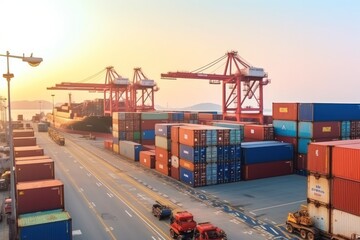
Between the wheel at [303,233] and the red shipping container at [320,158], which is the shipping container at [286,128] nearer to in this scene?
the red shipping container at [320,158]

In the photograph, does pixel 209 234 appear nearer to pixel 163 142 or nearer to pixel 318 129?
pixel 163 142

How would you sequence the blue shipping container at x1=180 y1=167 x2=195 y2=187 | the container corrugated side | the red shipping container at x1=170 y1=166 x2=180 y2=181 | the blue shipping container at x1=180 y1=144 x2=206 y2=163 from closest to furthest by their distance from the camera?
the container corrugated side → the blue shipping container at x1=180 y1=144 x2=206 y2=163 → the blue shipping container at x1=180 y1=167 x2=195 y2=187 → the red shipping container at x1=170 y1=166 x2=180 y2=181

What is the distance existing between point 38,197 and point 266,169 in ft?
107

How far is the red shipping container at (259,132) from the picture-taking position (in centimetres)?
5400

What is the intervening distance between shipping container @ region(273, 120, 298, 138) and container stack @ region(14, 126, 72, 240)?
119 ft

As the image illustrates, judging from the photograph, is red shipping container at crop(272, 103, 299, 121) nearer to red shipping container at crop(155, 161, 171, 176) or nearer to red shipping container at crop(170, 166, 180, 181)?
red shipping container at crop(170, 166, 180, 181)

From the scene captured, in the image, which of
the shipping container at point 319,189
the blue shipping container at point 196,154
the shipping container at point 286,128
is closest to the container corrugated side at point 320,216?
the shipping container at point 319,189

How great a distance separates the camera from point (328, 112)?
158ft

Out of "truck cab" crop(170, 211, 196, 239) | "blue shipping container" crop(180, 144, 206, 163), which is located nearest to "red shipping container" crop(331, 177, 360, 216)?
"truck cab" crop(170, 211, 196, 239)

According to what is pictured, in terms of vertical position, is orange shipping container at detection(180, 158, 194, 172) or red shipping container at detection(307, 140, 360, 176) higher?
red shipping container at detection(307, 140, 360, 176)

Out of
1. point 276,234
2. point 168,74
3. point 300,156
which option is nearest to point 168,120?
point 168,74

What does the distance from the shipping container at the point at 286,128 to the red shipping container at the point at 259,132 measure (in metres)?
1.01

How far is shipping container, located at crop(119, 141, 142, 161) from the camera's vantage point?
2480 inches

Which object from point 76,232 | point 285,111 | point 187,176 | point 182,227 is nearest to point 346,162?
point 182,227
